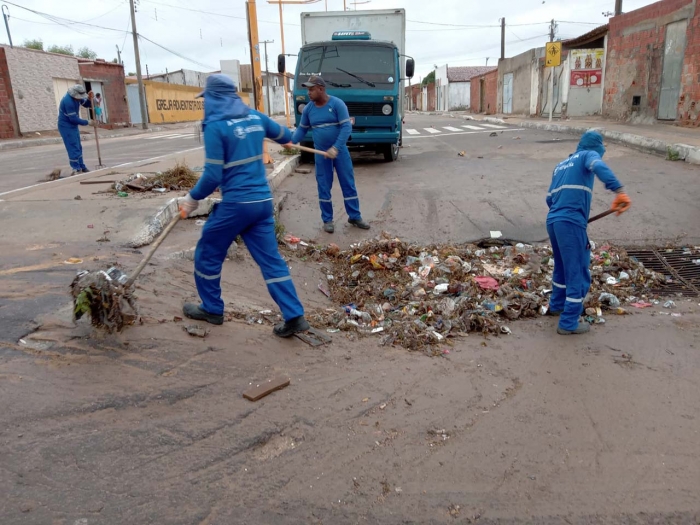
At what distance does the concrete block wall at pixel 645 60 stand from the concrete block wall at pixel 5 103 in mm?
25328

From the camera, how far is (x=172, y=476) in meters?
2.54

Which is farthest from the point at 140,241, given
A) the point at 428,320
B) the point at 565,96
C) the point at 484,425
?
the point at 565,96

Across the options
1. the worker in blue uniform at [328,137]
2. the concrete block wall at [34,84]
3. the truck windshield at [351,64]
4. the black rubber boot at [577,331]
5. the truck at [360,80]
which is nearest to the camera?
the black rubber boot at [577,331]

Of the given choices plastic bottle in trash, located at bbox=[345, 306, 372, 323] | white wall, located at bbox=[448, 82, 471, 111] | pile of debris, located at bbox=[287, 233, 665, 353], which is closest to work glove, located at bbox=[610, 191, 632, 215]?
pile of debris, located at bbox=[287, 233, 665, 353]

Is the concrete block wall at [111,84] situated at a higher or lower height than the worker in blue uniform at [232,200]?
higher

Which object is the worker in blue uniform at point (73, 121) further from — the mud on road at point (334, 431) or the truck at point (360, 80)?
the mud on road at point (334, 431)

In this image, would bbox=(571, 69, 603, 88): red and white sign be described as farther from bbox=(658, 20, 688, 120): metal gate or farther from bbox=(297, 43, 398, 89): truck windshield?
bbox=(297, 43, 398, 89): truck windshield

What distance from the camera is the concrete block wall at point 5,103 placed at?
902 inches

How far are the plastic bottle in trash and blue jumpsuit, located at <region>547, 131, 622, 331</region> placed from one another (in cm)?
164

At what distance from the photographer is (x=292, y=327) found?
4.00 meters

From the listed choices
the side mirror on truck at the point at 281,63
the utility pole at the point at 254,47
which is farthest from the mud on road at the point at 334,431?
the side mirror on truck at the point at 281,63

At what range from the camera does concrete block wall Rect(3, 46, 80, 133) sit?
23.7 metres

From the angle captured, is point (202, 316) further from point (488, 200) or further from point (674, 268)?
point (488, 200)

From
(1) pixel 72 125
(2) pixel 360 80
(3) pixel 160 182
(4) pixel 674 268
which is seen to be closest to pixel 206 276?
(3) pixel 160 182
